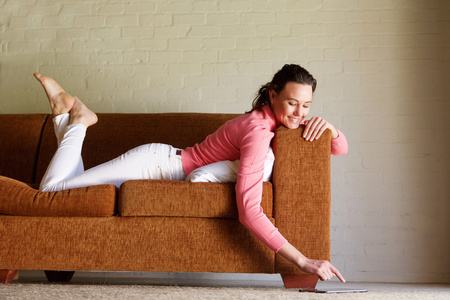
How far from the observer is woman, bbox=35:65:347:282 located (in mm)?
1871

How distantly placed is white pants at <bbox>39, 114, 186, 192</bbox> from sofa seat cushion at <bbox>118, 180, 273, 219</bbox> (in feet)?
0.68

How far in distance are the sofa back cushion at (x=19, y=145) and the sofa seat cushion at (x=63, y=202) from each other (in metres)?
0.92

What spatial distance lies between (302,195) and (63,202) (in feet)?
3.20

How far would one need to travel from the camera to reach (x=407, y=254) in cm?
303

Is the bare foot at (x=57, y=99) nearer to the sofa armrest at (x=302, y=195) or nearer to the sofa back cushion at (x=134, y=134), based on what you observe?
the sofa back cushion at (x=134, y=134)

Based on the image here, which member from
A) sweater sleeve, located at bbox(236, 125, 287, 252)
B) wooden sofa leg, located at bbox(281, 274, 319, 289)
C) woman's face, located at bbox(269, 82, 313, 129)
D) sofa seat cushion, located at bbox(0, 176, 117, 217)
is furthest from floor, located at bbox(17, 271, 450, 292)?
woman's face, located at bbox(269, 82, 313, 129)

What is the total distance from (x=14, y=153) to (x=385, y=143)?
91.3 inches

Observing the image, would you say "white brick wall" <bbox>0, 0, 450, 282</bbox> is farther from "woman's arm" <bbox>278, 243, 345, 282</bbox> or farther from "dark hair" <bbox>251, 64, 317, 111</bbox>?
"woman's arm" <bbox>278, 243, 345, 282</bbox>

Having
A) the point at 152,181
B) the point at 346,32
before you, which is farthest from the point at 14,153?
the point at 346,32

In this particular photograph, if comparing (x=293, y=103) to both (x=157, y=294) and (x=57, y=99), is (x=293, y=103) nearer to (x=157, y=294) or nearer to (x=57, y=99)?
(x=157, y=294)

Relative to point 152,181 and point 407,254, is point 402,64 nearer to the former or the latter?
point 407,254

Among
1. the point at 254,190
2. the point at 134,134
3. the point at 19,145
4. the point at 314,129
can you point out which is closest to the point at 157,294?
the point at 254,190

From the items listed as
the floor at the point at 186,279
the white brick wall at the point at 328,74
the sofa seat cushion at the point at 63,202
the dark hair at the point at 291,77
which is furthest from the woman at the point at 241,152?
the white brick wall at the point at 328,74

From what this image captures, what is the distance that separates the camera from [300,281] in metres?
1.97
